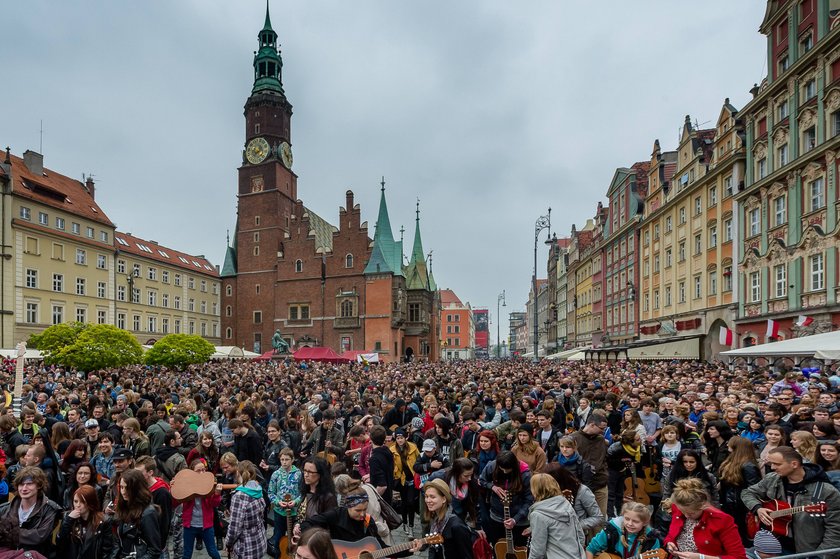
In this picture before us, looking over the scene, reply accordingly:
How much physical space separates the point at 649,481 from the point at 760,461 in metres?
1.90

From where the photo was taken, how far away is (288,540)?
5523 mm

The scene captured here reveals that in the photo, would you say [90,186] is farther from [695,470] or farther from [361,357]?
[695,470]

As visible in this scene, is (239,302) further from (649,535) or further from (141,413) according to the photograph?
(649,535)

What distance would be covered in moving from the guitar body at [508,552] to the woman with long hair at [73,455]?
5203mm

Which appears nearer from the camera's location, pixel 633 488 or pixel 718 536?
pixel 718 536

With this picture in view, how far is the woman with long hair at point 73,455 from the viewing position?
6.43 metres

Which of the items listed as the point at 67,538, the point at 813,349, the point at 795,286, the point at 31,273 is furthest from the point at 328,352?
the point at 67,538

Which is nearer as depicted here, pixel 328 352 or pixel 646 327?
pixel 646 327

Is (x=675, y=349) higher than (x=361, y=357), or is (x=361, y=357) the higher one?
(x=675, y=349)

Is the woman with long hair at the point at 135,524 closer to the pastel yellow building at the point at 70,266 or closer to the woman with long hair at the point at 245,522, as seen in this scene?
the woman with long hair at the point at 245,522

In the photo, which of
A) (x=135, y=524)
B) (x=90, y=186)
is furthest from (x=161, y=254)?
(x=135, y=524)

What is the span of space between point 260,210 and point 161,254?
12223mm

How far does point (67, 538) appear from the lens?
187 inches

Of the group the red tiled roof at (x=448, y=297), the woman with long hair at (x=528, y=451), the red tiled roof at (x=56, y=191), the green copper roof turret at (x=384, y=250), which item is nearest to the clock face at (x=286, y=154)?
the green copper roof turret at (x=384, y=250)
